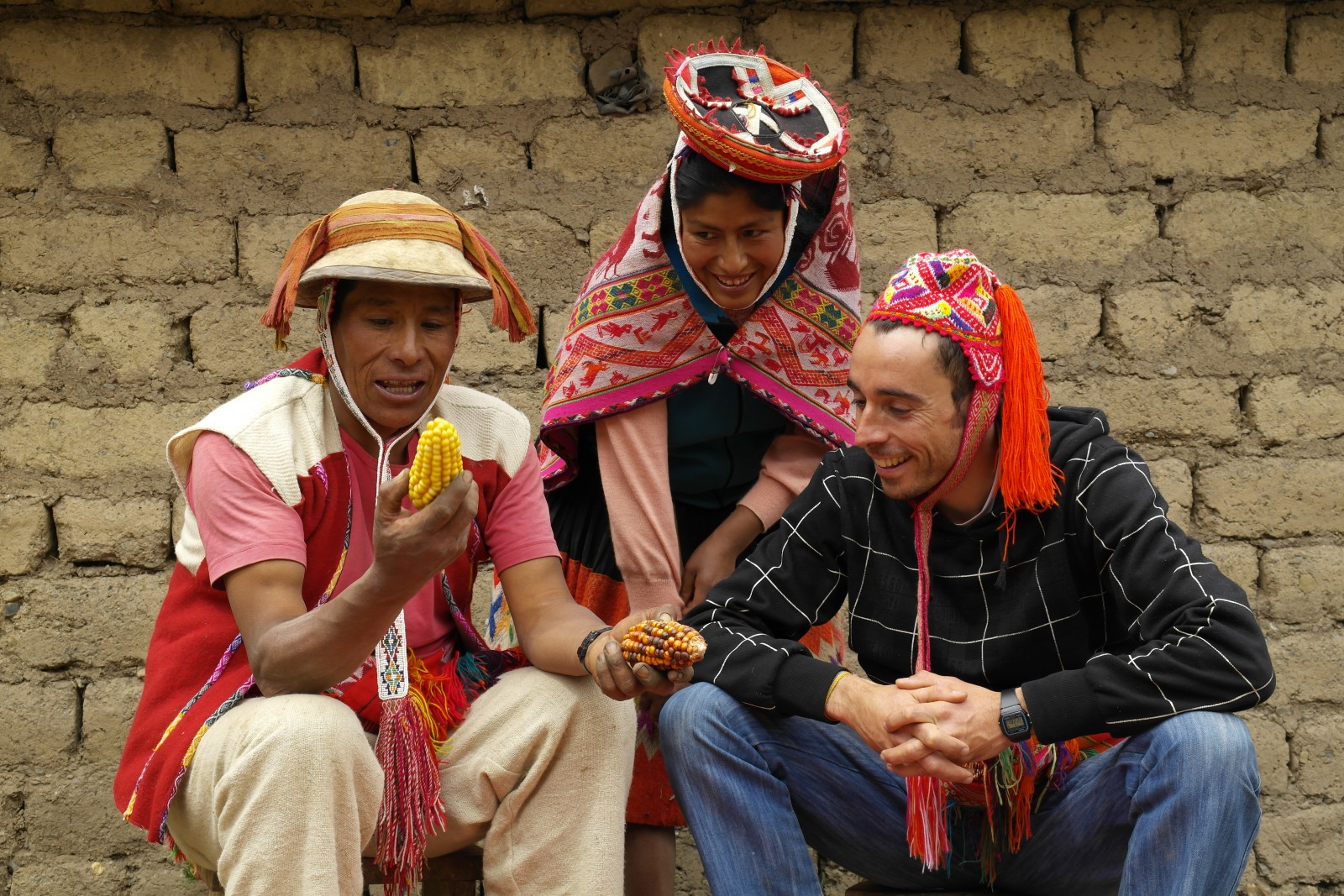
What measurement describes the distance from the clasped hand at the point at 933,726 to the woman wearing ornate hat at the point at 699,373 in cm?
73

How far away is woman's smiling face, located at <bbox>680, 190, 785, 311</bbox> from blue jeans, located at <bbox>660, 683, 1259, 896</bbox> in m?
0.96

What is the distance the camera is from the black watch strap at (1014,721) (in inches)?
104

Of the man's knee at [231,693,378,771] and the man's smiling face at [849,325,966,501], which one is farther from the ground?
the man's smiling face at [849,325,966,501]

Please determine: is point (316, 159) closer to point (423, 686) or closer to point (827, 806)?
point (423, 686)

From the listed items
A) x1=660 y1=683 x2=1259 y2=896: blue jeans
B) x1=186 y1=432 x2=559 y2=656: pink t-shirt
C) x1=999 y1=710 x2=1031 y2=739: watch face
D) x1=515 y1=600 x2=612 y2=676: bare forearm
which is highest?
x1=186 y1=432 x2=559 y2=656: pink t-shirt

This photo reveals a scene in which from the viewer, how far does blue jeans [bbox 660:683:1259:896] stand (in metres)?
2.52

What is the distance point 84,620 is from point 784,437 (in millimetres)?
2094

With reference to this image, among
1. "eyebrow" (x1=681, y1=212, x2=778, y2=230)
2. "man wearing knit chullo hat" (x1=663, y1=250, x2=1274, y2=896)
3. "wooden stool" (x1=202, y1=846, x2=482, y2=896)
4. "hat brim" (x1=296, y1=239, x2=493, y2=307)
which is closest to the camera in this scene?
"man wearing knit chullo hat" (x1=663, y1=250, x2=1274, y2=896)

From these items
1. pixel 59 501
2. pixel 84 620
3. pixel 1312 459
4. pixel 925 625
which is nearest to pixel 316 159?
pixel 59 501

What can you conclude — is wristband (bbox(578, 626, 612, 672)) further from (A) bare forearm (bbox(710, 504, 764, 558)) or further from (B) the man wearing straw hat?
(A) bare forearm (bbox(710, 504, 764, 558))

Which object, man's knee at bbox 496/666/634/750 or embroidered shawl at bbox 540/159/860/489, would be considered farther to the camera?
embroidered shawl at bbox 540/159/860/489

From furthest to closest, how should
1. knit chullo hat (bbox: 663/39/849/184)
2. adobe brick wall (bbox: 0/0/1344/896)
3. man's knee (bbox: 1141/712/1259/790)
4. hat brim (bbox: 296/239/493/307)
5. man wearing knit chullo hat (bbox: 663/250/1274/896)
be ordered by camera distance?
1. adobe brick wall (bbox: 0/0/1344/896)
2. knit chullo hat (bbox: 663/39/849/184)
3. hat brim (bbox: 296/239/493/307)
4. man wearing knit chullo hat (bbox: 663/250/1274/896)
5. man's knee (bbox: 1141/712/1259/790)

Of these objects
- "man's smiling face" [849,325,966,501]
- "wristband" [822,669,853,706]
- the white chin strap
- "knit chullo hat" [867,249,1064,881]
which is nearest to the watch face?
"knit chullo hat" [867,249,1064,881]

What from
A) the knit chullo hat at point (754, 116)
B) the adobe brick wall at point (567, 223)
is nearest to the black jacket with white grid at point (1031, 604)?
the knit chullo hat at point (754, 116)
